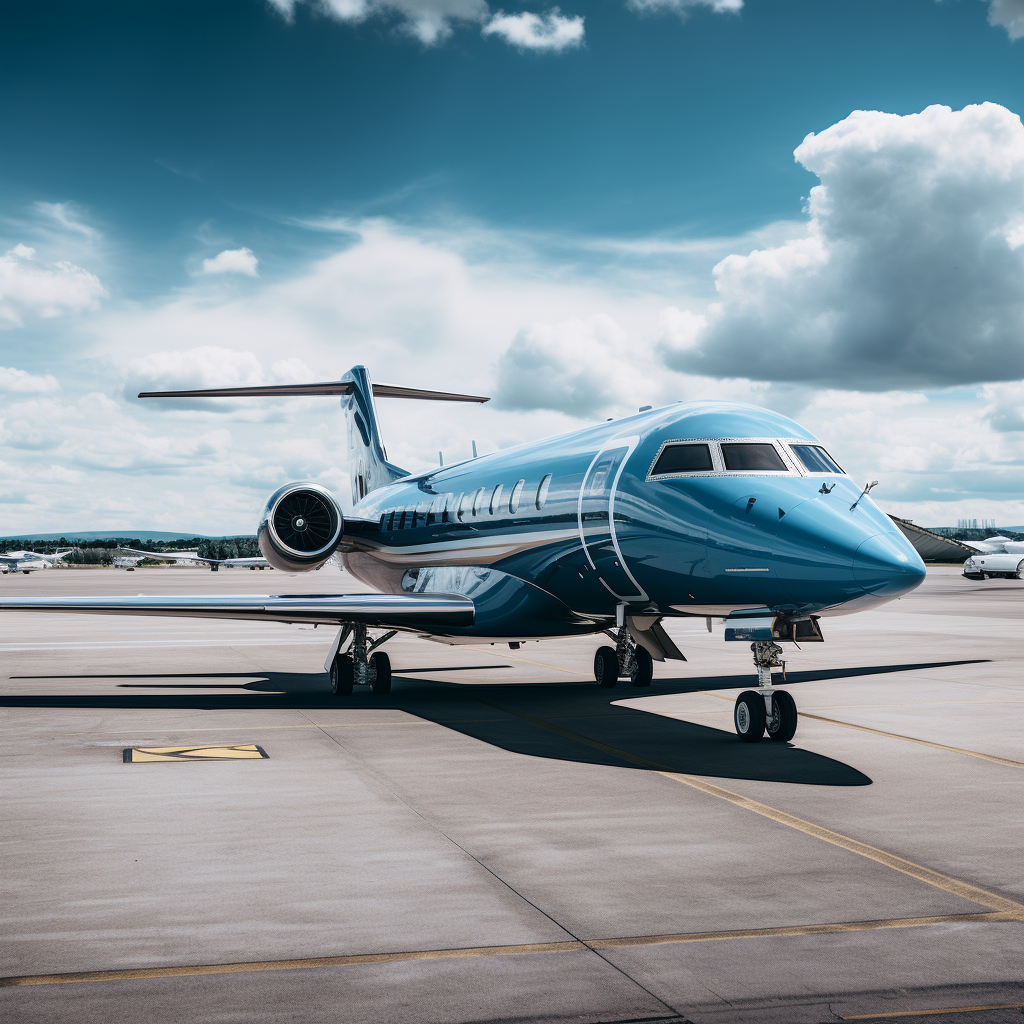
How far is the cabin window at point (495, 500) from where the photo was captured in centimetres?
1628

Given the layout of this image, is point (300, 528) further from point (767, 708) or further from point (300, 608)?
point (767, 708)

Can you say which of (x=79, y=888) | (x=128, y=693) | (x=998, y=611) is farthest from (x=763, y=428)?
(x=998, y=611)

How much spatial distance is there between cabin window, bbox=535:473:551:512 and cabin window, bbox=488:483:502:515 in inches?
53.6

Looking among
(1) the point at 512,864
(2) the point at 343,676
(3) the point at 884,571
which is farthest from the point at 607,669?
(1) the point at 512,864

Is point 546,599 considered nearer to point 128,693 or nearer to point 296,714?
point 296,714

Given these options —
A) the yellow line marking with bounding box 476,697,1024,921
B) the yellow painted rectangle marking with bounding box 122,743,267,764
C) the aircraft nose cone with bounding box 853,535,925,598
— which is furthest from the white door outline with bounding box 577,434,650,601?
the yellow painted rectangle marking with bounding box 122,743,267,764

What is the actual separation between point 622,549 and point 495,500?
4097 millimetres

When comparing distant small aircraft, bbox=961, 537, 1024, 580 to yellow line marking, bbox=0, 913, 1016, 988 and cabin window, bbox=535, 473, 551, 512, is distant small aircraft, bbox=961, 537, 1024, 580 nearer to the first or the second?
cabin window, bbox=535, 473, 551, 512

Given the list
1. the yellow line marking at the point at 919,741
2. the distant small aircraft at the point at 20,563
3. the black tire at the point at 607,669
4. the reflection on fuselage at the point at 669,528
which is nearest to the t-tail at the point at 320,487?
the reflection on fuselage at the point at 669,528

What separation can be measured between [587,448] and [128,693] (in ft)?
26.6

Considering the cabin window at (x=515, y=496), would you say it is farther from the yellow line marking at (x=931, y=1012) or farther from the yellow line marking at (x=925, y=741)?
the yellow line marking at (x=931, y=1012)

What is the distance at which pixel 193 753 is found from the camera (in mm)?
10758

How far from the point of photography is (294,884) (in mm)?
6180

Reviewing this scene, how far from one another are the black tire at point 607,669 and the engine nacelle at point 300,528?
17.9ft
